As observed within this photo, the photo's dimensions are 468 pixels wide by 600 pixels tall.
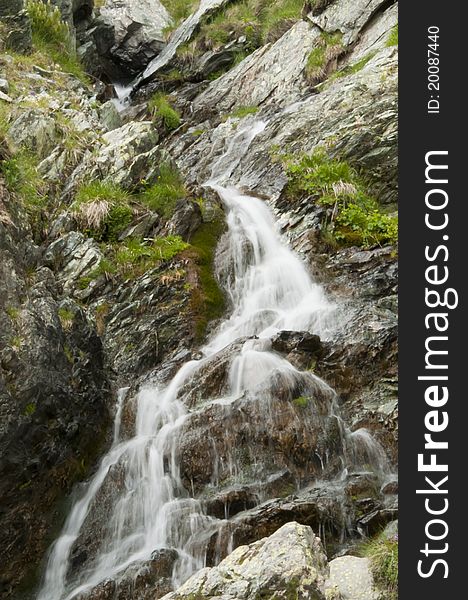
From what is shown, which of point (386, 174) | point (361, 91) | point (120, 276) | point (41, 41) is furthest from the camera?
point (41, 41)

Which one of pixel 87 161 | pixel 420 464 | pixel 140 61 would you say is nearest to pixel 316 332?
pixel 420 464

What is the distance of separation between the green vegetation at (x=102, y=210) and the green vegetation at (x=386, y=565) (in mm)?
7309

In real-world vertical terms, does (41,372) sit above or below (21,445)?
above

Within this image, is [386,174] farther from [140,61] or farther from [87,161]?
[140,61]

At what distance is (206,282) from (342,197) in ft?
10.4

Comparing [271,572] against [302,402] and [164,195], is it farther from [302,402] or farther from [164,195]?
[164,195]

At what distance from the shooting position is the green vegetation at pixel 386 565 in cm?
429

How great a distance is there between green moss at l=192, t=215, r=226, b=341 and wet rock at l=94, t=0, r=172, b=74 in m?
14.5

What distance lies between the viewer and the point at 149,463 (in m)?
6.63

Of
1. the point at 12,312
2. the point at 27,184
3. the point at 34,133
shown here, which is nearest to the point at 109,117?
the point at 34,133

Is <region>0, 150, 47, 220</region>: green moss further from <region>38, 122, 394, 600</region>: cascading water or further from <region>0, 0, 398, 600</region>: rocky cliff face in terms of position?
<region>38, 122, 394, 600</region>: cascading water

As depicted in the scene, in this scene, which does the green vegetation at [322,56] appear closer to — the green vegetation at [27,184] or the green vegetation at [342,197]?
the green vegetation at [342,197]

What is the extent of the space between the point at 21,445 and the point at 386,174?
8.45 metres

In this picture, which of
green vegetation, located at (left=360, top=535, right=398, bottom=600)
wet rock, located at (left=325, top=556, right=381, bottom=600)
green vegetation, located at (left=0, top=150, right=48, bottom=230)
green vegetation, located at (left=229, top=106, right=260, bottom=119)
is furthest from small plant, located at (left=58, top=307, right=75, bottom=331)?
green vegetation, located at (left=229, top=106, right=260, bottom=119)
